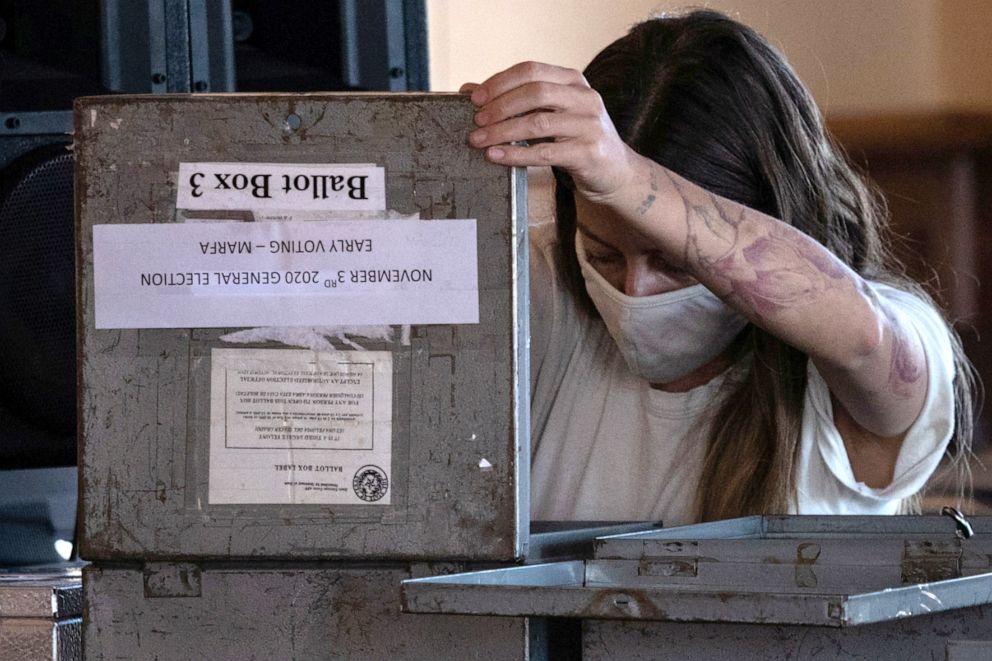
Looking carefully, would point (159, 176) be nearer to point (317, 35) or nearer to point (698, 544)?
point (698, 544)

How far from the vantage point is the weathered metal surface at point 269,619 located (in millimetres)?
752

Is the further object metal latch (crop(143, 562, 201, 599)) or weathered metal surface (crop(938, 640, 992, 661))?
metal latch (crop(143, 562, 201, 599))

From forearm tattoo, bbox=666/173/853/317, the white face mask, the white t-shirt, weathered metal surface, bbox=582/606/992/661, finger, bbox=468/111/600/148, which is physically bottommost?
weathered metal surface, bbox=582/606/992/661

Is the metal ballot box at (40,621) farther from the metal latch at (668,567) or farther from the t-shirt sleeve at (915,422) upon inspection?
the t-shirt sleeve at (915,422)

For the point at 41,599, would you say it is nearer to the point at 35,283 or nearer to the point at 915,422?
the point at 35,283

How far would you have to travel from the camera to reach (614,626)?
69 cm

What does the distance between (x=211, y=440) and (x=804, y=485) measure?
0.64 m

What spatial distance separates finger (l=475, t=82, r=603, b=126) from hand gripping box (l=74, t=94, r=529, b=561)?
2 cm

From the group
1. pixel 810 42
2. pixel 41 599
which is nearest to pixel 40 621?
pixel 41 599

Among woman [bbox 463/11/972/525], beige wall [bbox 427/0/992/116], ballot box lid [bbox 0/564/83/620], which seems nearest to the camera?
ballot box lid [bbox 0/564/83/620]

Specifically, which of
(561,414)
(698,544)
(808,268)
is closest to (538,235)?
(561,414)

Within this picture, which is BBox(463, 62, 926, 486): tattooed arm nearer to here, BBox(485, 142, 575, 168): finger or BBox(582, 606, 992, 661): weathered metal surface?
BBox(485, 142, 575, 168): finger

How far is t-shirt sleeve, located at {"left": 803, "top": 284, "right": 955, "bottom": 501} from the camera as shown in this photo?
3.83 ft

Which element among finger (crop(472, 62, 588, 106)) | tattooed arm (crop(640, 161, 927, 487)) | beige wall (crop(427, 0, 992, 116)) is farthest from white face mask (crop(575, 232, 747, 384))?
beige wall (crop(427, 0, 992, 116))
